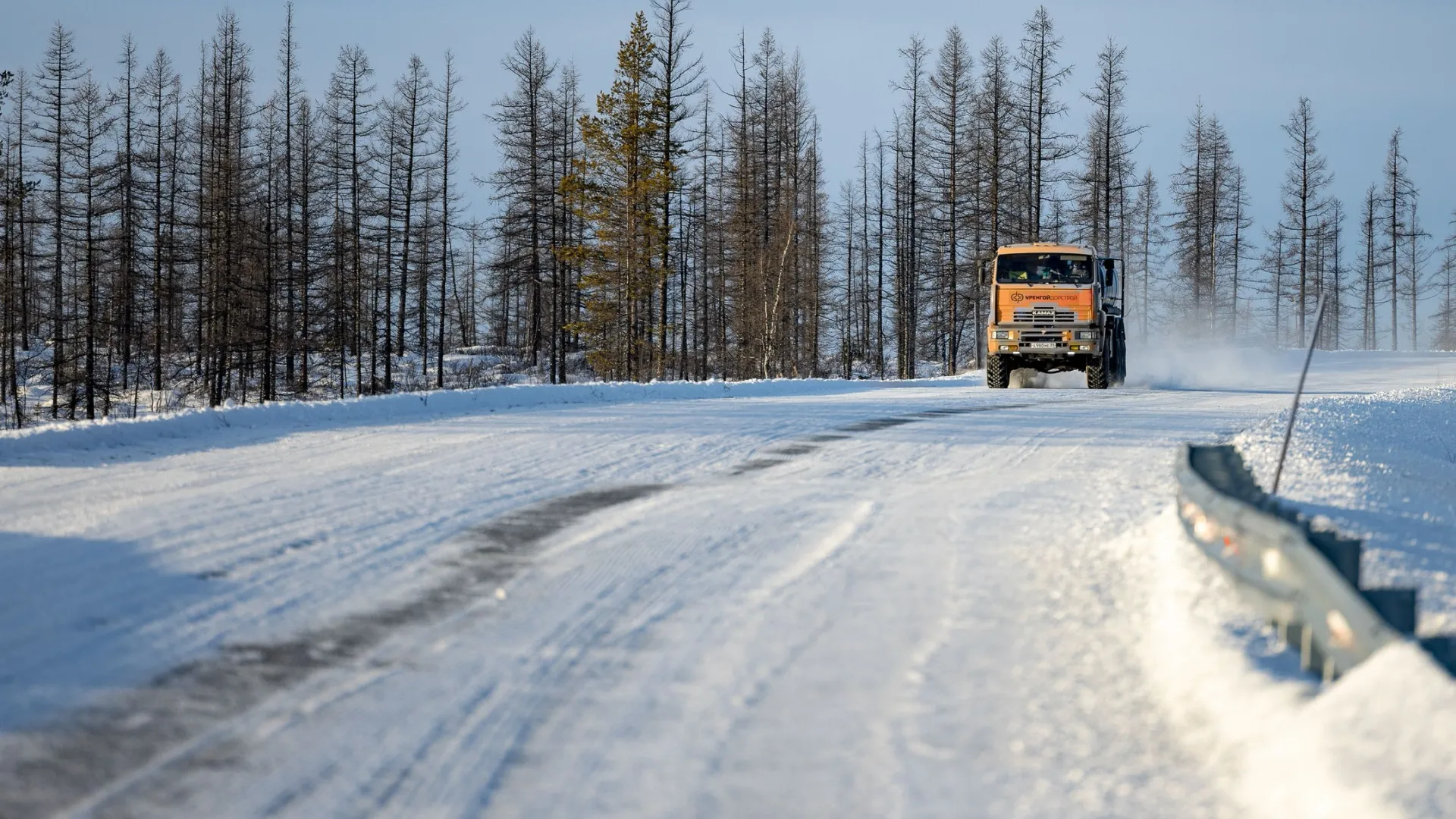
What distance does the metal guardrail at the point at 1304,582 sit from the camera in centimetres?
338

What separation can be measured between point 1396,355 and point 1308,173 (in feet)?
68.5

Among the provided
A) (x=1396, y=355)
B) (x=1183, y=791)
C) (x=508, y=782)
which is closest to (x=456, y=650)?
Answer: (x=508, y=782)

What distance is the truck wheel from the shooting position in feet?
78.0

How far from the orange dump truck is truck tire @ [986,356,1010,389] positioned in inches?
0.7

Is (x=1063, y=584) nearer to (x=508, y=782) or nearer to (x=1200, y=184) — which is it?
(x=508, y=782)

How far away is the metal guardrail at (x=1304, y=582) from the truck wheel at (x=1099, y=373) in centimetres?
1896

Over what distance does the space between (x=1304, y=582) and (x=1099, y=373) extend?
21.0 meters

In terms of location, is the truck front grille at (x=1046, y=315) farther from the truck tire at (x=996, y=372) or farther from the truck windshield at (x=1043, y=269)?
the truck tire at (x=996, y=372)

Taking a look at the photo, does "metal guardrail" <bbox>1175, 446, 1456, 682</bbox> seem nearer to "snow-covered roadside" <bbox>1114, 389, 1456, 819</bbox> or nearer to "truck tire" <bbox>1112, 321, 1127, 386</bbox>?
"snow-covered roadside" <bbox>1114, 389, 1456, 819</bbox>

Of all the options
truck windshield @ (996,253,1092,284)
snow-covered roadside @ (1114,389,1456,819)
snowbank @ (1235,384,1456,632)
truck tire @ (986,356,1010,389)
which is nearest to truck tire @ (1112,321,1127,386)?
truck windshield @ (996,253,1092,284)

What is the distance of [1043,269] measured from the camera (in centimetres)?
2392

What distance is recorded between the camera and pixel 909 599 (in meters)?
5.14

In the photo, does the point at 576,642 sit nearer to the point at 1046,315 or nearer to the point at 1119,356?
the point at 1046,315

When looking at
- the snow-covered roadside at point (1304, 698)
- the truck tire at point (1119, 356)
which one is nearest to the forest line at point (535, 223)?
the truck tire at point (1119, 356)
